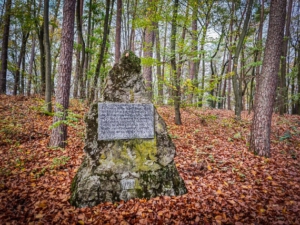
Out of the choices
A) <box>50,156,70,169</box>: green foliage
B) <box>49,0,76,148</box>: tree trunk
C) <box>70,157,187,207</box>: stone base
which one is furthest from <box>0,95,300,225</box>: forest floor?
<box>49,0,76,148</box>: tree trunk

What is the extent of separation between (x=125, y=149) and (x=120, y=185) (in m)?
0.77

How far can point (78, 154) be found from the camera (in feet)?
18.4

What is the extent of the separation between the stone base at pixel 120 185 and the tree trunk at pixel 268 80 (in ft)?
11.5

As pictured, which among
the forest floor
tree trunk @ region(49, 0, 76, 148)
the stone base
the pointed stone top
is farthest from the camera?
tree trunk @ region(49, 0, 76, 148)

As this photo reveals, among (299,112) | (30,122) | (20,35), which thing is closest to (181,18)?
(30,122)

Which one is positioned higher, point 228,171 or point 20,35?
point 20,35

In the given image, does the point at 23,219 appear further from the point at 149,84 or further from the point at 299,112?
the point at 299,112

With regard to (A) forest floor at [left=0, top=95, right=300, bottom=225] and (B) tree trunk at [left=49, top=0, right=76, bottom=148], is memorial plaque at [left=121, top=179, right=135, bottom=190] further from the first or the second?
(B) tree trunk at [left=49, top=0, right=76, bottom=148]

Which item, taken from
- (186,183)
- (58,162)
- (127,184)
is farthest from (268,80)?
(58,162)

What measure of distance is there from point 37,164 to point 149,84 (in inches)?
309

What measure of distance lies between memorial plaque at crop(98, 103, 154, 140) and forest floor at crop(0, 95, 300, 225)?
1442 mm

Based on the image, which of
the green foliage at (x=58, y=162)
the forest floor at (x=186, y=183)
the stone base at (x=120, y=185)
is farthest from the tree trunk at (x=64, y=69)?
the stone base at (x=120, y=185)

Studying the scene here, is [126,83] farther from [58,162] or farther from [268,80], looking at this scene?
[268,80]

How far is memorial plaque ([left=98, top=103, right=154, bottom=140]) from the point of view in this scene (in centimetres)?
377
